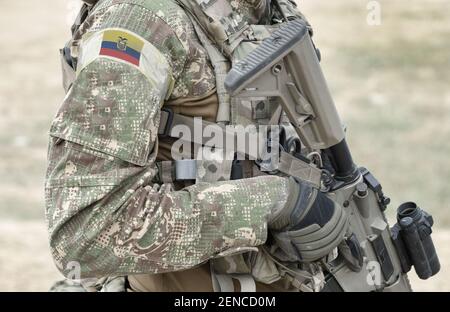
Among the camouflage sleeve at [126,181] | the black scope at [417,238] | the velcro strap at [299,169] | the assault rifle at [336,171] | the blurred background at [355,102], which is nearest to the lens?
the camouflage sleeve at [126,181]

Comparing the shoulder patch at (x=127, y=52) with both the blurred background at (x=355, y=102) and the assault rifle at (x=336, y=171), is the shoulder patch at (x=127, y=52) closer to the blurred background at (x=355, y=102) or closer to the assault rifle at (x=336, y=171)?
the assault rifle at (x=336, y=171)

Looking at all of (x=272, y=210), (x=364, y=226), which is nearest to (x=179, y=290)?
(x=272, y=210)

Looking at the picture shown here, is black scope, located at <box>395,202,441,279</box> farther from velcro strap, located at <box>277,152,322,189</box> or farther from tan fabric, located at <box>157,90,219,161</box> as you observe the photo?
tan fabric, located at <box>157,90,219,161</box>

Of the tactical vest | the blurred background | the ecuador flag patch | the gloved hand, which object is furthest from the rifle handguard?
the blurred background

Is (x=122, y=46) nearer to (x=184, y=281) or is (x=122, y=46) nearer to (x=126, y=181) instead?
(x=126, y=181)

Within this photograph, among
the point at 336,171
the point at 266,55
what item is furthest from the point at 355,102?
the point at 266,55

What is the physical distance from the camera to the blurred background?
830cm

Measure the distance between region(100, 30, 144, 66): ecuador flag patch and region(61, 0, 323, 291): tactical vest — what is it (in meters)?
0.22

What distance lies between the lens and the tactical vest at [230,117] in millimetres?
3027

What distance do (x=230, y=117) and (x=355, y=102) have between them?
9.16 meters

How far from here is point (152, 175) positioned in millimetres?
2896

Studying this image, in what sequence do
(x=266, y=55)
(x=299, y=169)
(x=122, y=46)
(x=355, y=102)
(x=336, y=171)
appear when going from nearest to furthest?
(x=122, y=46), (x=266, y=55), (x=299, y=169), (x=336, y=171), (x=355, y=102)

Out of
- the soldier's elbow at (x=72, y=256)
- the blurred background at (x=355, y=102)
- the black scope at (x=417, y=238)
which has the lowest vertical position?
the blurred background at (x=355, y=102)

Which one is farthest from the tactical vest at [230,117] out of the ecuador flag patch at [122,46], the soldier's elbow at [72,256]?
the soldier's elbow at [72,256]
